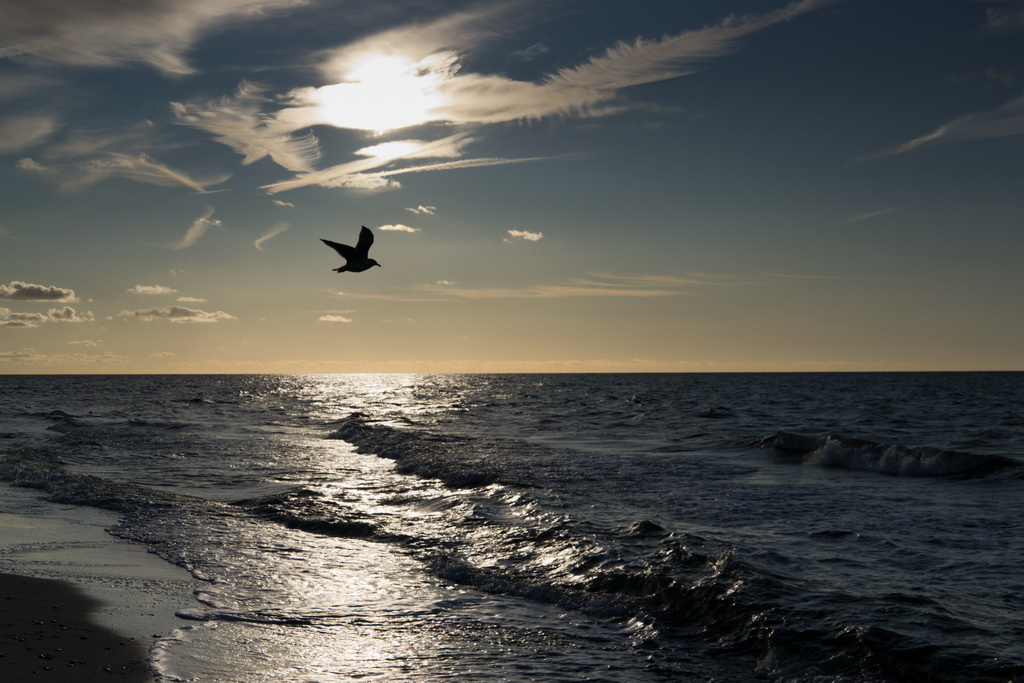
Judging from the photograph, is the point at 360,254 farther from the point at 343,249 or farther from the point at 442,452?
the point at 442,452

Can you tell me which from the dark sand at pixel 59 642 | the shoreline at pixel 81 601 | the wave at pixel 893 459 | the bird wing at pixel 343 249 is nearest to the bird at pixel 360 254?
the bird wing at pixel 343 249

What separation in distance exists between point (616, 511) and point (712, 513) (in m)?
1.93

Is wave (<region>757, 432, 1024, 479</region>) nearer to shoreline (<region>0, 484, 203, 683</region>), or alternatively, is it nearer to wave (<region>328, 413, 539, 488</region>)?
wave (<region>328, 413, 539, 488</region>)

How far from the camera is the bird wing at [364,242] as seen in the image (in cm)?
1535

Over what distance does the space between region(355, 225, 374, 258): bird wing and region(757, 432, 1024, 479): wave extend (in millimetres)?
16028

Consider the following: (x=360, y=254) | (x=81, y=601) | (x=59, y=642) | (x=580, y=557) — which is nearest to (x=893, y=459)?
(x=580, y=557)

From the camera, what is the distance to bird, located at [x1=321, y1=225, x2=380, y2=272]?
15180 millimetres

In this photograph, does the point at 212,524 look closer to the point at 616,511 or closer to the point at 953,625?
the point at 616,511

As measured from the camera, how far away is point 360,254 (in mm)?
15469

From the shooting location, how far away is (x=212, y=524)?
49.4ft

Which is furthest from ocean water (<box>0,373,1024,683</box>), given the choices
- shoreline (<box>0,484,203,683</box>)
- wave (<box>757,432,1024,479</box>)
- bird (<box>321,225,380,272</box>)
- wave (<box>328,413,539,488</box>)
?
bird (<box>321,225,380,272</box>)

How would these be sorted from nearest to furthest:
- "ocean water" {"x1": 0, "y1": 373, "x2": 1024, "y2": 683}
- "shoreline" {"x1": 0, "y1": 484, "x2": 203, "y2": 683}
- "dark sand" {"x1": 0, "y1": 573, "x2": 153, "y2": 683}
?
"dark sand" {"x1": 0, "y1": 573, "x2": 153, "y2": 683} < "shoreline" {"x1": 0, "y1": 484, "x2": 203, "y2": 683} < "ocean water" {"x1": 0, "y1": 373, "x2": 1024, "y2": 683}

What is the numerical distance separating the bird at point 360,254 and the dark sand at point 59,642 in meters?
7.62

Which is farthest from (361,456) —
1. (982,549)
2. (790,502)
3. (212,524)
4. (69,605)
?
(982,549)
